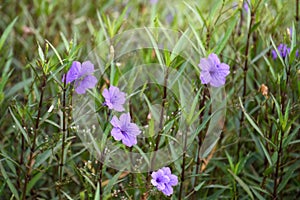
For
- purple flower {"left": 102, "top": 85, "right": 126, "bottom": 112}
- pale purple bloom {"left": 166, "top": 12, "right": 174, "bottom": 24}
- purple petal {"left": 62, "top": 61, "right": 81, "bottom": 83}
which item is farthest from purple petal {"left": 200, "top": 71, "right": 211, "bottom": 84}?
pale purple bloom {"left": 166, "top": 12, "right": 174, "bottom": 24}

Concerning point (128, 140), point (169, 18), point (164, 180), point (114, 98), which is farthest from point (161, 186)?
point (169, 18)

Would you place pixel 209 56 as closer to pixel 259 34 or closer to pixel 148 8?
pixel 259 34

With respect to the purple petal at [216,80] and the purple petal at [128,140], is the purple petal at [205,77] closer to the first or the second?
the purple petal at [216,80]

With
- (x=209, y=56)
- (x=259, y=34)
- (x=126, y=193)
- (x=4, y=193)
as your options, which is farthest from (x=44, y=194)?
(x=259, y=34)

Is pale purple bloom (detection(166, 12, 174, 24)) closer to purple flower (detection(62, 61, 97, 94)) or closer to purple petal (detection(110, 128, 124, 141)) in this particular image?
purple flower (detection(62, 61, 97, 94))

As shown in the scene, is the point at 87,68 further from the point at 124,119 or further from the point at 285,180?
the point at 285,180

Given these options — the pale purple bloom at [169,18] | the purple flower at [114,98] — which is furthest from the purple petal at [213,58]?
the pale purple bloom at [169,18]
